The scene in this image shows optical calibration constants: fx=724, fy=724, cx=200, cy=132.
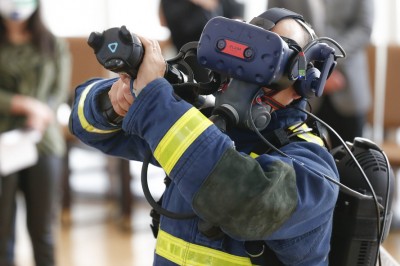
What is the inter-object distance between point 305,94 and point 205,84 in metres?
0.18

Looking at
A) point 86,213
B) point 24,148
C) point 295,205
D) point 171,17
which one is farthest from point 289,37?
point 86,213

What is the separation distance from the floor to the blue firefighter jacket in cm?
249

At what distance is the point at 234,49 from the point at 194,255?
408mm

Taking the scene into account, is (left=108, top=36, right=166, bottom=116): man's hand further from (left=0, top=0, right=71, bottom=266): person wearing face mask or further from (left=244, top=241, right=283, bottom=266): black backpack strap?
(left=0, top=0, right=71, bottom=266): person wearing face mask

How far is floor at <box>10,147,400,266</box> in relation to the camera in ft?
12.6

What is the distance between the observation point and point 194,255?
4.46 feet

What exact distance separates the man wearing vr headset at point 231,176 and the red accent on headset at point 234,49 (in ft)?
0.26

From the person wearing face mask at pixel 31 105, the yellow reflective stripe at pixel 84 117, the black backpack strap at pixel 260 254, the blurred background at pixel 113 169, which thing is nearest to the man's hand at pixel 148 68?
the yellow reflective stripe at pixel 84 117

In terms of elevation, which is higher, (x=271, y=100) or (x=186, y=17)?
(x=271, y=100)

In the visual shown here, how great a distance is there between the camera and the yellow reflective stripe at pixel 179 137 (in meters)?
1.16

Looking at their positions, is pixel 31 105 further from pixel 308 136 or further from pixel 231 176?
pixel 231 176

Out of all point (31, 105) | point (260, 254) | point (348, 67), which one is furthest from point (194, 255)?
point (348, 67)

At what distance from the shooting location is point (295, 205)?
1.20 meters

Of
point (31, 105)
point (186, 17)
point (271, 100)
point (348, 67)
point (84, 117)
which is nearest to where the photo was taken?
point (271, 100)
